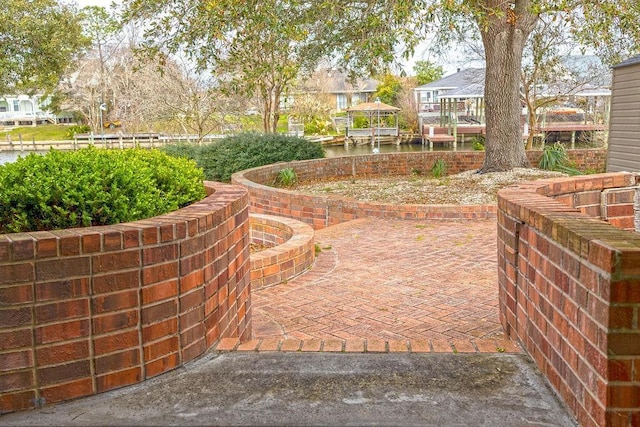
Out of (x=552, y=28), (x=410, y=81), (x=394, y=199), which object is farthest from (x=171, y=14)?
(x=410, y=81)

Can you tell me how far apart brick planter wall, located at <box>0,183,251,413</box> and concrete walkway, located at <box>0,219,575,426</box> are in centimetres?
9

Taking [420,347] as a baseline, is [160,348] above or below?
above

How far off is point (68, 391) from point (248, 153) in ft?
42.8

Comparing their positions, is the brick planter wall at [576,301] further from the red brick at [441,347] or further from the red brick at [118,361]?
the red brick at [118,361]

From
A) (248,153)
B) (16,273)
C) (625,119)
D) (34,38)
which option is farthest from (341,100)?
(16,273)

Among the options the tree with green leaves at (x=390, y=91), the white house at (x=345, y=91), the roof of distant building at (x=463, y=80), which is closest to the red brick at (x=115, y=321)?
the roof of distant building at (x=463, y=80)

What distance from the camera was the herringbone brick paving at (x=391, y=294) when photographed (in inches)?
162

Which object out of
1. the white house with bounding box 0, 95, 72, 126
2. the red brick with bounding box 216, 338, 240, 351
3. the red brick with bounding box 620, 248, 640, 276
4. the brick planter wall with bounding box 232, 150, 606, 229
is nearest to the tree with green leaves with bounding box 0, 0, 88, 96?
the brick planter wall with bounding box 232, 150, 606, 229

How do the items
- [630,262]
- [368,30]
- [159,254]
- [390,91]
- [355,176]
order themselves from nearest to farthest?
[630,262] → [159,254] → [368,30] → [355,176] → [390,91]

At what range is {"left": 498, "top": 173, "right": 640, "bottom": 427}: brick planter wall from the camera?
2.09m

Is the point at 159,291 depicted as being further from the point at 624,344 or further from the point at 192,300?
the point at 624,344

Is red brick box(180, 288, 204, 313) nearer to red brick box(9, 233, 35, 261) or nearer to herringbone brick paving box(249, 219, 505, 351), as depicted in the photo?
herringbone brick paving box(249, 219, 505, 351)

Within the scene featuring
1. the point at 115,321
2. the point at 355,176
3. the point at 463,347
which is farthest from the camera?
the point at 355,176

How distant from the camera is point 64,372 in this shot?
251cm
